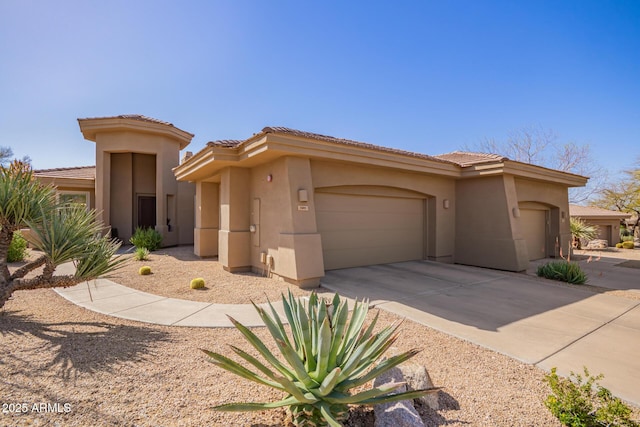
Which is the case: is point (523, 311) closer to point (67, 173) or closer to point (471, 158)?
point (471, 158)

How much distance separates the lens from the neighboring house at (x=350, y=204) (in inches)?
304

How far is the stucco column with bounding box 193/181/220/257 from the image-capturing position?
41.0ft

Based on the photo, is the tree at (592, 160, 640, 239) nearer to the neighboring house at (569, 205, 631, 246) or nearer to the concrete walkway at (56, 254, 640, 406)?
the neighboring house at (569, 205, 631, 246)

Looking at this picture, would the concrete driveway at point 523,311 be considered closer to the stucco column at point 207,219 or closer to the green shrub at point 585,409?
the green shrub at point 585,409

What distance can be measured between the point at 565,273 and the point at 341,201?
273 inches

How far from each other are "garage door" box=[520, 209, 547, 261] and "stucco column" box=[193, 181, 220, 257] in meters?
13.4

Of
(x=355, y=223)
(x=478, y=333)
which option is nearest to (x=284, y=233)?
(x=355, y=223)

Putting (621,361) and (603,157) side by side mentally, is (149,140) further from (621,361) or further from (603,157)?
(603,157)

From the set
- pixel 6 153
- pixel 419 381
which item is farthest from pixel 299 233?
pixel 6 153

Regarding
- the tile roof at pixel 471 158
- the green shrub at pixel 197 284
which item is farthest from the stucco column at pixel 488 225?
the green shrub at pixel 197 284

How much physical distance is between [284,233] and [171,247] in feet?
35.0

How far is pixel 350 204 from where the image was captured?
9875 millimetres

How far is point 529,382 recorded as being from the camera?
3.42 meters

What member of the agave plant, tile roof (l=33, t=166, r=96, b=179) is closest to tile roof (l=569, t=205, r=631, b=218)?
the agave plant
